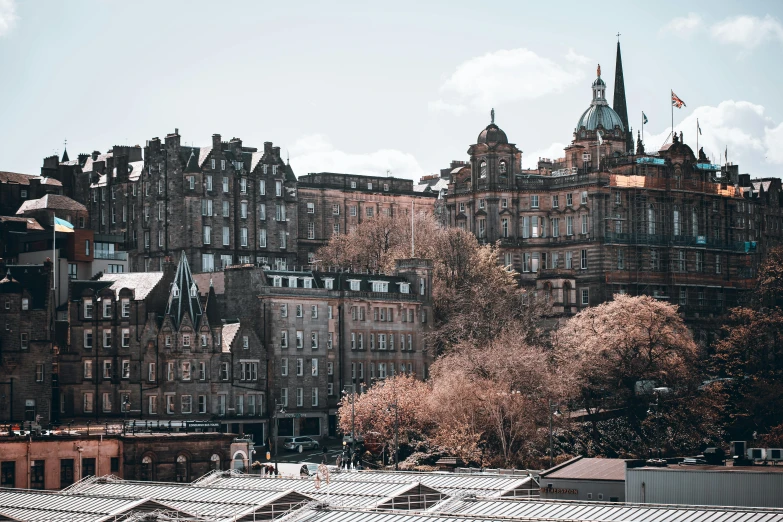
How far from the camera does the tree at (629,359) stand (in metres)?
160

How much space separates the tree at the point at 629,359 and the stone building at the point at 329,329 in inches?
828

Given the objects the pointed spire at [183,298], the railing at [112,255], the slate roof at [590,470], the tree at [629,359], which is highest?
the railing at [112,255]

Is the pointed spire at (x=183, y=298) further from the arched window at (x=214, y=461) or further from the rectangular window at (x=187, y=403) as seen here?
the arched window at (x=214, y=461)

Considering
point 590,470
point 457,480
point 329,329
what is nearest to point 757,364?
point 329,329

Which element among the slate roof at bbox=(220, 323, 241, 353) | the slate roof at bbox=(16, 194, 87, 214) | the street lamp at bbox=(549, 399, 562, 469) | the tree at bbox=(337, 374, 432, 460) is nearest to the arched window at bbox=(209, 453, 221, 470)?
the tree at bbox=(337, 374, 432, 460)

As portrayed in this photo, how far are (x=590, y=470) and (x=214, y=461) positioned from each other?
119 feet

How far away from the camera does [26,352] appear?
15700 cm

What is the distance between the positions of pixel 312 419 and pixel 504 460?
30.2 meters

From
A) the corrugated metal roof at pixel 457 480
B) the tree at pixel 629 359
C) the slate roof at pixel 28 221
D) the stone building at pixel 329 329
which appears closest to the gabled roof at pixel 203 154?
the slate roof at pixel 28 221

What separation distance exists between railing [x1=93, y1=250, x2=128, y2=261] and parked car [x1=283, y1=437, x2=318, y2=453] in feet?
116

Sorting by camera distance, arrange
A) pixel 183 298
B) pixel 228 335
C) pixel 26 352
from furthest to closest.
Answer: pixel 228 335, pixel 183 298, pixel 26 352

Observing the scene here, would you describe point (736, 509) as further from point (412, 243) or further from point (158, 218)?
point (158, 218)

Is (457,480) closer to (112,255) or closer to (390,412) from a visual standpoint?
(390,412)

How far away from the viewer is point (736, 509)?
84500mm
